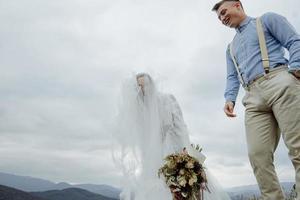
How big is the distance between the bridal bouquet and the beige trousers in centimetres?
274

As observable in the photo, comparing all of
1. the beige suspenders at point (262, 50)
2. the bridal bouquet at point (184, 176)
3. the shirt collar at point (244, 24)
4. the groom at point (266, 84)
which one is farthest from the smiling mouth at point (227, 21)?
the bridal bouquet at point (184, 176)

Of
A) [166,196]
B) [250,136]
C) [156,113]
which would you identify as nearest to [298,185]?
[250,136]

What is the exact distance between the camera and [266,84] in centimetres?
437

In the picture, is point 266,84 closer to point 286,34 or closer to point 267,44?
point 267,44

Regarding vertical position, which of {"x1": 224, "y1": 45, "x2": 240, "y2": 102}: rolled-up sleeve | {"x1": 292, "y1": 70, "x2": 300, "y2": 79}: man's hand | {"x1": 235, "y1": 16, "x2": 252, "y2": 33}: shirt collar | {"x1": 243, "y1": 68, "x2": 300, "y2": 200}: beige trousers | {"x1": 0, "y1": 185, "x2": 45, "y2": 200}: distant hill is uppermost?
{"x1": 0, "y1": 185, "x2": 45, "y2": 200}: distant hill

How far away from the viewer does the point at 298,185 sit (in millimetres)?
3982

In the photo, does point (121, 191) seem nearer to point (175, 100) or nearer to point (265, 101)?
point (175, 100)

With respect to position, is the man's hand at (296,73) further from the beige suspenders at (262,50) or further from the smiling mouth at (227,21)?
the smiling mouth at (227,21)

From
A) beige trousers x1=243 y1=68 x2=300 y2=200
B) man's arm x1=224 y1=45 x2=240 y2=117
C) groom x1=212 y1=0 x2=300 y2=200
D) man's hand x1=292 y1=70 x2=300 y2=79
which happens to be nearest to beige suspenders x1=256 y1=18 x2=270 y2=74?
groom x1=212 y1=0 x2=300 y2=200

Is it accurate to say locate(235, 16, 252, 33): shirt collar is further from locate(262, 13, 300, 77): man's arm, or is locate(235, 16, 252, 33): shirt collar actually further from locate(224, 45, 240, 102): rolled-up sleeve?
locate(224, 45, 240, 102): rolled-up sleeve

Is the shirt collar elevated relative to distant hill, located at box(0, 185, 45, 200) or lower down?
lower down

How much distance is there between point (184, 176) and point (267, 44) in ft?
10.3

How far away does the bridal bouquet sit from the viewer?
7004 mm

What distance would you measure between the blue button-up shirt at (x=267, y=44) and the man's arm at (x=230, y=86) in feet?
0.77
